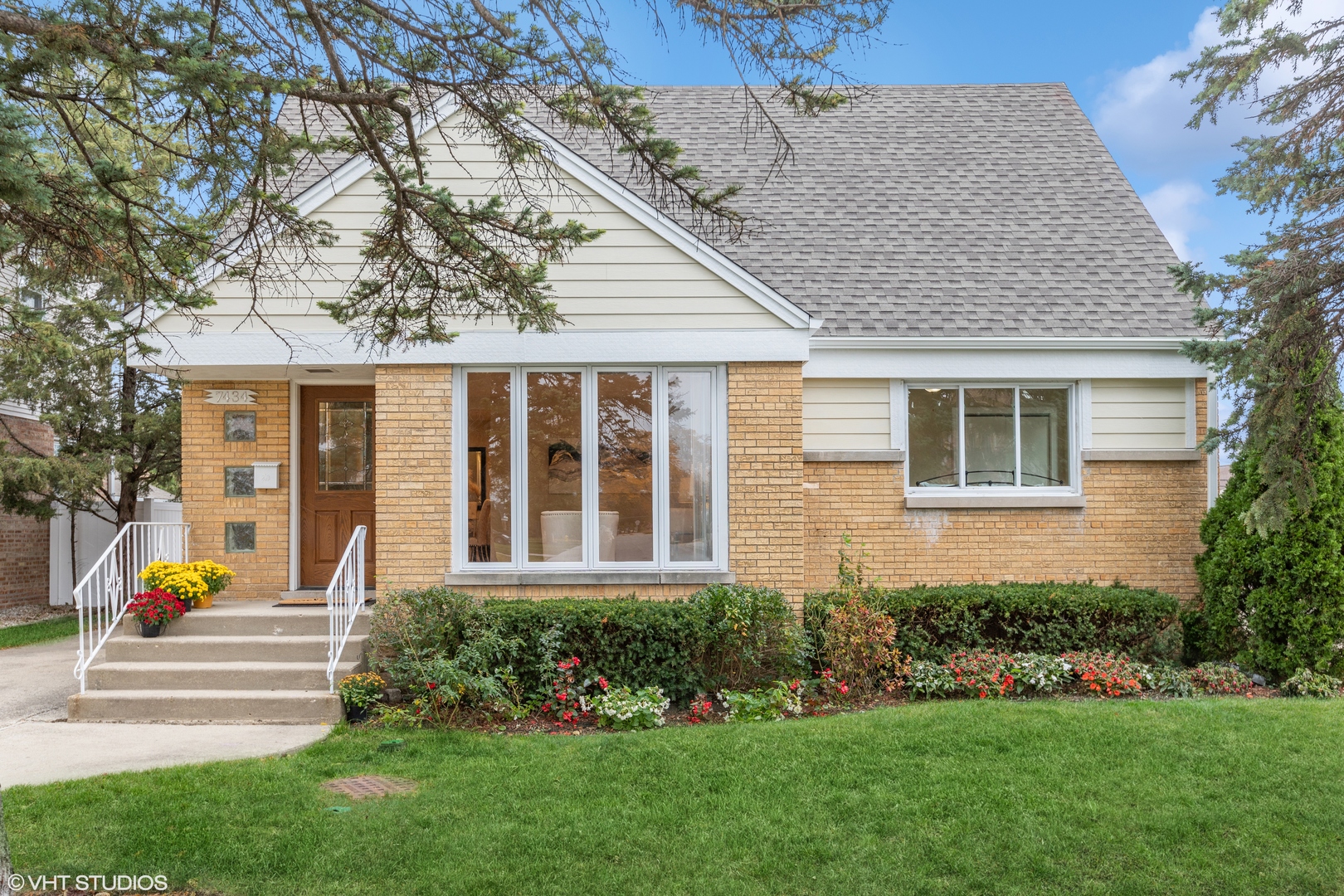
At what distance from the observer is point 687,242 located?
28.9 feet

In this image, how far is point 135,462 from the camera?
49.6 ft

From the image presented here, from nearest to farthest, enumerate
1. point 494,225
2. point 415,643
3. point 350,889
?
point 350,889 < point 494,225 < point 415,643

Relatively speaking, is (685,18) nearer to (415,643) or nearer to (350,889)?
(350,889)

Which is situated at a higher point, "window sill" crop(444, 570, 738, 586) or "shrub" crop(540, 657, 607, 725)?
"window sill" crop(444, 570, 738, 586)

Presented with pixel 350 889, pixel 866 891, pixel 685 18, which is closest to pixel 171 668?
pixel 350 889

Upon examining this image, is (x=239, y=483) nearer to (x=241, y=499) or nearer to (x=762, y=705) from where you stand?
(x=241, y=499)

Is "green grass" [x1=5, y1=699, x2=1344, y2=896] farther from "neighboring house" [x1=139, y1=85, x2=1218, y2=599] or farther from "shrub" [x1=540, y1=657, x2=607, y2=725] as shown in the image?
"neighboring house" [x1=139, y1=85, x2=1218, y2=599]

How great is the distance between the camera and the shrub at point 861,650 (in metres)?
8.41

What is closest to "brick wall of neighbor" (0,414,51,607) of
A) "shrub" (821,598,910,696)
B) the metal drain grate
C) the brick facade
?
the brick facade

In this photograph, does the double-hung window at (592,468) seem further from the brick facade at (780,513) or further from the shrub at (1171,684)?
the shrub at (1171,684)

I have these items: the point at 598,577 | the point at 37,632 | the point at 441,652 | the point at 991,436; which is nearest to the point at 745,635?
the point at 598,577

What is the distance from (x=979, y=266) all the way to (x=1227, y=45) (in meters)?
4.59

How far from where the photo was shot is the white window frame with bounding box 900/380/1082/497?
407 inches

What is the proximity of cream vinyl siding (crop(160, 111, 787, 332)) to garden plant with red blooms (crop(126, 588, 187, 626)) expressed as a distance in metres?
2.56
